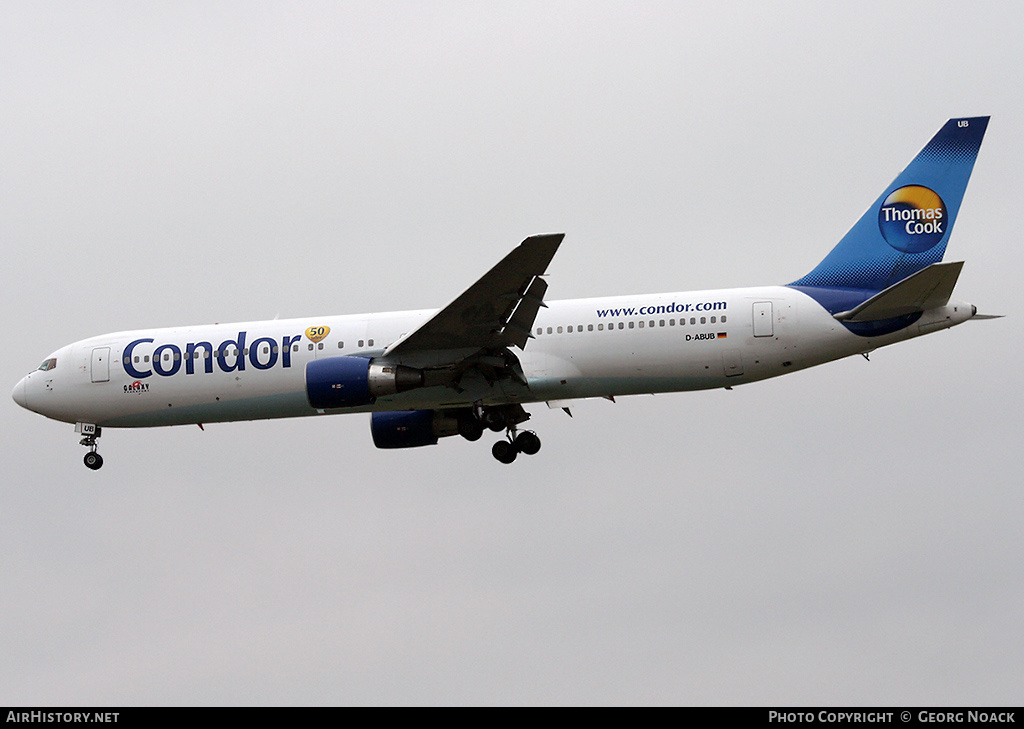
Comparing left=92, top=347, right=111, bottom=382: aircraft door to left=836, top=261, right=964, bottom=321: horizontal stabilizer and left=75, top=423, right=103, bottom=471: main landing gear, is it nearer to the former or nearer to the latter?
left=75, top=423, right=103, bottom=471: main landing gear

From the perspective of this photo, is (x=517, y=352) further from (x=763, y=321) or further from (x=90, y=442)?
(x=90, y=442)

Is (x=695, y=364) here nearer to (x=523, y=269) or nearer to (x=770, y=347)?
(x=770, y=347)

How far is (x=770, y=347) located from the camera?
3203 cm

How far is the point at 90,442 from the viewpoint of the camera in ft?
118

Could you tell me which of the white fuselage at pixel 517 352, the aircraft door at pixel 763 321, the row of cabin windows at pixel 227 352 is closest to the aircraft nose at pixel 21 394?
the white fuselage at pixel 517 352

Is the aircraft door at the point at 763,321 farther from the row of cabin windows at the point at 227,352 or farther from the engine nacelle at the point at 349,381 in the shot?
the row of cabin windows at the point at 227,352

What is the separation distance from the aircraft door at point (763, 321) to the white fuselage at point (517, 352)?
0.08ft

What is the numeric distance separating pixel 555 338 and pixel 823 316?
251 inches

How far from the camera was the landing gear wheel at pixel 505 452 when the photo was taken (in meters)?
35.5

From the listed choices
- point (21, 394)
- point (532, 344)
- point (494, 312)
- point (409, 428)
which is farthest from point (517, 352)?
point (21, 394)
